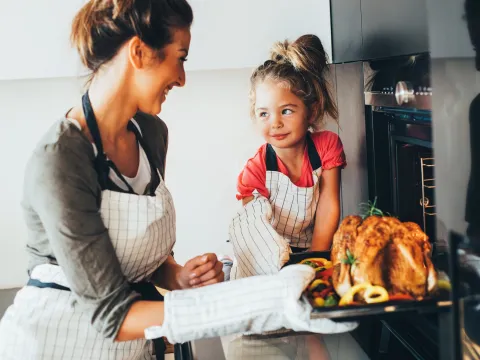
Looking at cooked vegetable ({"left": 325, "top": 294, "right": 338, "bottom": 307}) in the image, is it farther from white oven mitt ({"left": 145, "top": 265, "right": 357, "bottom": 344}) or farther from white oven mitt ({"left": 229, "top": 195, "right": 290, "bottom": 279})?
white oven mitt ({"left": 229, "top": 195, "right": 290, "bottom": 279})

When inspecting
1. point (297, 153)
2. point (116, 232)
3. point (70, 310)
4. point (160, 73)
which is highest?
point (160, 73)

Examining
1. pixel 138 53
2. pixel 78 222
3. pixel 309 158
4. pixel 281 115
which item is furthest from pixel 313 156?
pixel 78 222

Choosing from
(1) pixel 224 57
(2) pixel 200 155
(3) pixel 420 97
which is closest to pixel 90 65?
(3) pixel 420 97

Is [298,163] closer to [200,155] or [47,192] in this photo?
[200,155]

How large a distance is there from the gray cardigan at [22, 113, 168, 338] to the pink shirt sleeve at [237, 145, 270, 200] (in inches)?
22.1

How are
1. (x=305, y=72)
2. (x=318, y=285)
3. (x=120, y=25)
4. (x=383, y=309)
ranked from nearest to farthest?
(x=383, y=309) → (x=318, y=285) → (x=120, y=25) → (x=305, y=72)

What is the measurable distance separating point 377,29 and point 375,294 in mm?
535

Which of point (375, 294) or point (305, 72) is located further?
point (305, 72)

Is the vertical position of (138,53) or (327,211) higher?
(138,53)

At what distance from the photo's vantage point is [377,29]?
1207 millimetres

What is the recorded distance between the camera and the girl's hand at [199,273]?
1.16m

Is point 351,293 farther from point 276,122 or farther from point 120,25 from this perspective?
point 276,122

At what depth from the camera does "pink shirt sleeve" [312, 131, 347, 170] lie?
1.51 m

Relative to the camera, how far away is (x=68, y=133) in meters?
0.97
